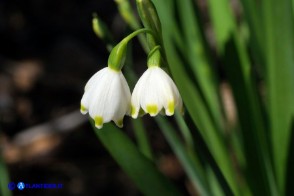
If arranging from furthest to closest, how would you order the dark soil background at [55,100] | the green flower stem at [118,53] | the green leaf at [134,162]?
the dark soil background at [55,100] < the green leaf at [134,162] < the green flower stem at [118,53]

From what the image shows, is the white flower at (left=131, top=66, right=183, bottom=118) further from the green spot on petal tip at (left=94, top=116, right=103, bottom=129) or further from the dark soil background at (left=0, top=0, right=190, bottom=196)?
the dark soil background at (left=0, top=0, right=190, bottom=196)

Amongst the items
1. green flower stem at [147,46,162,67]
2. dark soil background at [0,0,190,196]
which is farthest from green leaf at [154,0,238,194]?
dark soil background at [0,0,190,196]

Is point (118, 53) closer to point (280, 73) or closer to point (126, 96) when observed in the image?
point (126, 96)

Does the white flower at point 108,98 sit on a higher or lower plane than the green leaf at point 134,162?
higher

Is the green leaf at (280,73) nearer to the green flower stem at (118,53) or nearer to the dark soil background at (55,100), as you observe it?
the green flower stem at (118,53)

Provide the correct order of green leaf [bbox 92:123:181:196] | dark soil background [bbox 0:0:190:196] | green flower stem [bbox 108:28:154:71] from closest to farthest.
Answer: green flower stem [bbox 108:28:154:71]
green leaf [bbox 92:123:181:196]
dark soil background [bbox 0:0:190:196]

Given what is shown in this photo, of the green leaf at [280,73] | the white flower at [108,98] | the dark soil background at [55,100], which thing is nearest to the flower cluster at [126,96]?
the white flower at [108,98]
